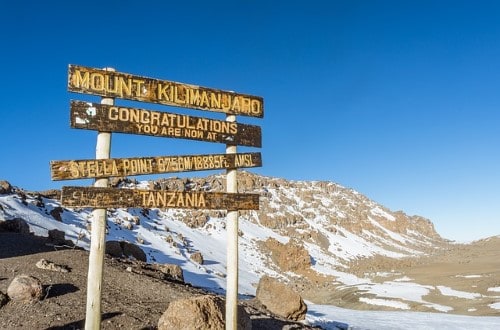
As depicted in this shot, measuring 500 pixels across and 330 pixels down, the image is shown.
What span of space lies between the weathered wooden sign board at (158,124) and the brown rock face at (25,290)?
6482mm

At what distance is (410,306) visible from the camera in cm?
4422

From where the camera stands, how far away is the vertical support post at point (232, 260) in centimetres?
895

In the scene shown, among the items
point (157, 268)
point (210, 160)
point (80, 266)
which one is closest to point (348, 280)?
point (157, 268)

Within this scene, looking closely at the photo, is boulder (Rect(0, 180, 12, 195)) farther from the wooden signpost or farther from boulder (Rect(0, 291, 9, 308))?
the wooden signpost

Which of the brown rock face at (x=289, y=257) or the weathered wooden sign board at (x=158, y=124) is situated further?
the brown rock face at (x=289, y=257)

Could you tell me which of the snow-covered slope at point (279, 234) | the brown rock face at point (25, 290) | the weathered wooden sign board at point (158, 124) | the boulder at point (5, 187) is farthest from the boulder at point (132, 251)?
the boulder at point (5, 187)

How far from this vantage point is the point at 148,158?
8109 millimetres

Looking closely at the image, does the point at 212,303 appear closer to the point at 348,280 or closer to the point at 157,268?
the point at 157,268

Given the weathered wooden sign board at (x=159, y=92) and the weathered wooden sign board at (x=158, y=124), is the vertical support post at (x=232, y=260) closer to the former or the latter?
the weathered wooden sign board at (x=158, y=124)

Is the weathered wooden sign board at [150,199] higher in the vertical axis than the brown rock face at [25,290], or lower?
higher

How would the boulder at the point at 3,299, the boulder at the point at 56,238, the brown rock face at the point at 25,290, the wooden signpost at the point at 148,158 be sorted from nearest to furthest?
the wooden signpost at the point at 148,158, the boulder at the point at 3,299, the brown rock face at the point at 25,290, the boulder at the point at 56,238

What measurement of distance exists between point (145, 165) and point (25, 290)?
6.35 m


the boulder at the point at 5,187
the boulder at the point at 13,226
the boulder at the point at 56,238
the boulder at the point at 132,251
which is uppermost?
the boulder at the point at 5,187

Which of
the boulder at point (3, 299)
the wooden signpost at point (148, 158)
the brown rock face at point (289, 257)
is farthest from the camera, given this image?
the brown rock face at point (289, 257)
